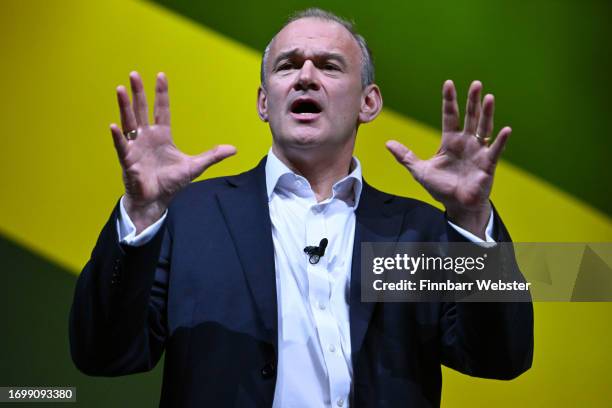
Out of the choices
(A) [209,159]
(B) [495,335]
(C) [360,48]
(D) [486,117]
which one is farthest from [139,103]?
(B) [495,335]

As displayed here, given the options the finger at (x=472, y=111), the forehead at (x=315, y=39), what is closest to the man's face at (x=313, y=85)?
the forehead at (x=315, y=39)

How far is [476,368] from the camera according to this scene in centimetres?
201

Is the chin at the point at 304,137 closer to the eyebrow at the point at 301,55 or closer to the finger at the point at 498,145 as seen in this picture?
the eyebrow at the point at 301,55

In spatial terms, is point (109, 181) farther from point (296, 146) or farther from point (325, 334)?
point (325, 334)

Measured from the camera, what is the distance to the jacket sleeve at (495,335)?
1.89 meters

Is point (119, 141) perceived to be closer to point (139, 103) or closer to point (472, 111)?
point (139, 103)

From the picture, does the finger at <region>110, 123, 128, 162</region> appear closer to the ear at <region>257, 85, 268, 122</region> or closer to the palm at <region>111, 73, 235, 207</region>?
the palm at <region>111, 73, 235, 207</region>

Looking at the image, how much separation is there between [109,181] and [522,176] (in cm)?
149

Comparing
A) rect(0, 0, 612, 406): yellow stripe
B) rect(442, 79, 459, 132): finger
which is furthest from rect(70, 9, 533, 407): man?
rect(0, 0, 612, 406): yellow stripe

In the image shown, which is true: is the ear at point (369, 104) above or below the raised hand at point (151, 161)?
above

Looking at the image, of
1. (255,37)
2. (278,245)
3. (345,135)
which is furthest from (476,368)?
(255,37)

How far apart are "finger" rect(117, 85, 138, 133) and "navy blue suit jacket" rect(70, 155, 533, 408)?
201 mm

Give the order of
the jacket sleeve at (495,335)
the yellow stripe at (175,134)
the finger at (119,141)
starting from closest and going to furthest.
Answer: the finger at (119,141)
the jacket sleeve at (495,335)
the yellow stripe at (175,134)

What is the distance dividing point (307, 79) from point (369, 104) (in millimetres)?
325
